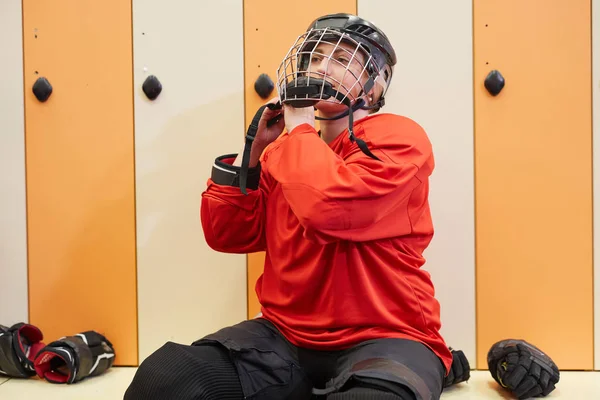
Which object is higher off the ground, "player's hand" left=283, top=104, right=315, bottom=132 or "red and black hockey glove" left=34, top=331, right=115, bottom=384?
"player's hand" left=283, top=104, right=315, bottom=132

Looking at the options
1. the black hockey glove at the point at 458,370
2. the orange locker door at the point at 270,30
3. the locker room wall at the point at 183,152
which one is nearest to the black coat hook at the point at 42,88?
the locker room wall at the point at 183,152

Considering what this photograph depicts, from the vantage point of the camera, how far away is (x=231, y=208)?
1370mm

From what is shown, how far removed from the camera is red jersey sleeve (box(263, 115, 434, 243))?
110 cm

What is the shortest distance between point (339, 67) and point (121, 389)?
1.16 metres

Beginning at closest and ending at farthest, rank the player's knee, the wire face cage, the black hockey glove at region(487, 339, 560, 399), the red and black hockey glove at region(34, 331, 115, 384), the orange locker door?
the player's knee < the wire face cage < the black hockey glove at region(487, 339, 560, 399) < the red and black hockey glove at region(34, 331, 115, 384) < the orange locker door

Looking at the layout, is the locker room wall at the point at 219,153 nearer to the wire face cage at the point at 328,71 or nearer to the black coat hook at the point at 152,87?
the black coat hook at the point at 152,87

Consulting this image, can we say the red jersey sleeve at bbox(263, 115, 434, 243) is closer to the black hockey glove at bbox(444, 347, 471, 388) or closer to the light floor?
the black hockey glove at bbox(444, 347, 471, 388)

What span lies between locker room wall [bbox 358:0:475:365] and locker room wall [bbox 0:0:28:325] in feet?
3.90

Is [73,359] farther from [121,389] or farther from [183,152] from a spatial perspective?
[183,152]

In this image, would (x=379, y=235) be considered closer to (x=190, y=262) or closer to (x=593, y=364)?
(x=190, y=262)

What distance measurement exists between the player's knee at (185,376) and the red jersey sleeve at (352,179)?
343 mm

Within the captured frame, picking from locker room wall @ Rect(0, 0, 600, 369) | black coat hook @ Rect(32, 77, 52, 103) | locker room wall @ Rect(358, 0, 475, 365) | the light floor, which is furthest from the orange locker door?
the light floor

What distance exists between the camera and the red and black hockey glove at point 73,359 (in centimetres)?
164

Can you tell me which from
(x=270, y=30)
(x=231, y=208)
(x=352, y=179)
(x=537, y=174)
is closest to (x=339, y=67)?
(x=352, y=179)
